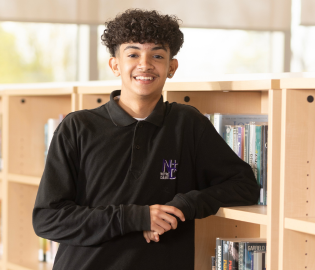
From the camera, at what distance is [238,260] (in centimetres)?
132

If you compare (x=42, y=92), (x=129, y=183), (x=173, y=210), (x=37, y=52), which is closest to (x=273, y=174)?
(x=173, y=210)

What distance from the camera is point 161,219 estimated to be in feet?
3.76

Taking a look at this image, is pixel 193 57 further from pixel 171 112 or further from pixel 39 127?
pixel 39 127

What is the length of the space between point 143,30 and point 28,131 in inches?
41.5

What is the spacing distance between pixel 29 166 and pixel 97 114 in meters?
0.91

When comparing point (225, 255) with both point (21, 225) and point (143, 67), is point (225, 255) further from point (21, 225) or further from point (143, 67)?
point (21, 225)

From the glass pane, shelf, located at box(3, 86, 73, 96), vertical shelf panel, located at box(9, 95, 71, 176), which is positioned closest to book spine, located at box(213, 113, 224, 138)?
shelf, located at box(3, 86, 73, 96)

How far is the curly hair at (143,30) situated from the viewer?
122cm

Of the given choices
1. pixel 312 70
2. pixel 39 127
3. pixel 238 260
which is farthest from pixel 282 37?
pixel 39 127

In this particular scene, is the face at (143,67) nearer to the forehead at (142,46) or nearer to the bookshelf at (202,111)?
the forehead at (142,46)

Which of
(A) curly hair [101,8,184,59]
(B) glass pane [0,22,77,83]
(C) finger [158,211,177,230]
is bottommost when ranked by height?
(C) finger [158,211,177,230]

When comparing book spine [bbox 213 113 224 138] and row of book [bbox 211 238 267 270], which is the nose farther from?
row of book [bbox 211 238 267 270]

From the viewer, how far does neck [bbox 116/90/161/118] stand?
1.27 metres

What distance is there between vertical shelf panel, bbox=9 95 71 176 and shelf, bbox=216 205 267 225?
1.12m
